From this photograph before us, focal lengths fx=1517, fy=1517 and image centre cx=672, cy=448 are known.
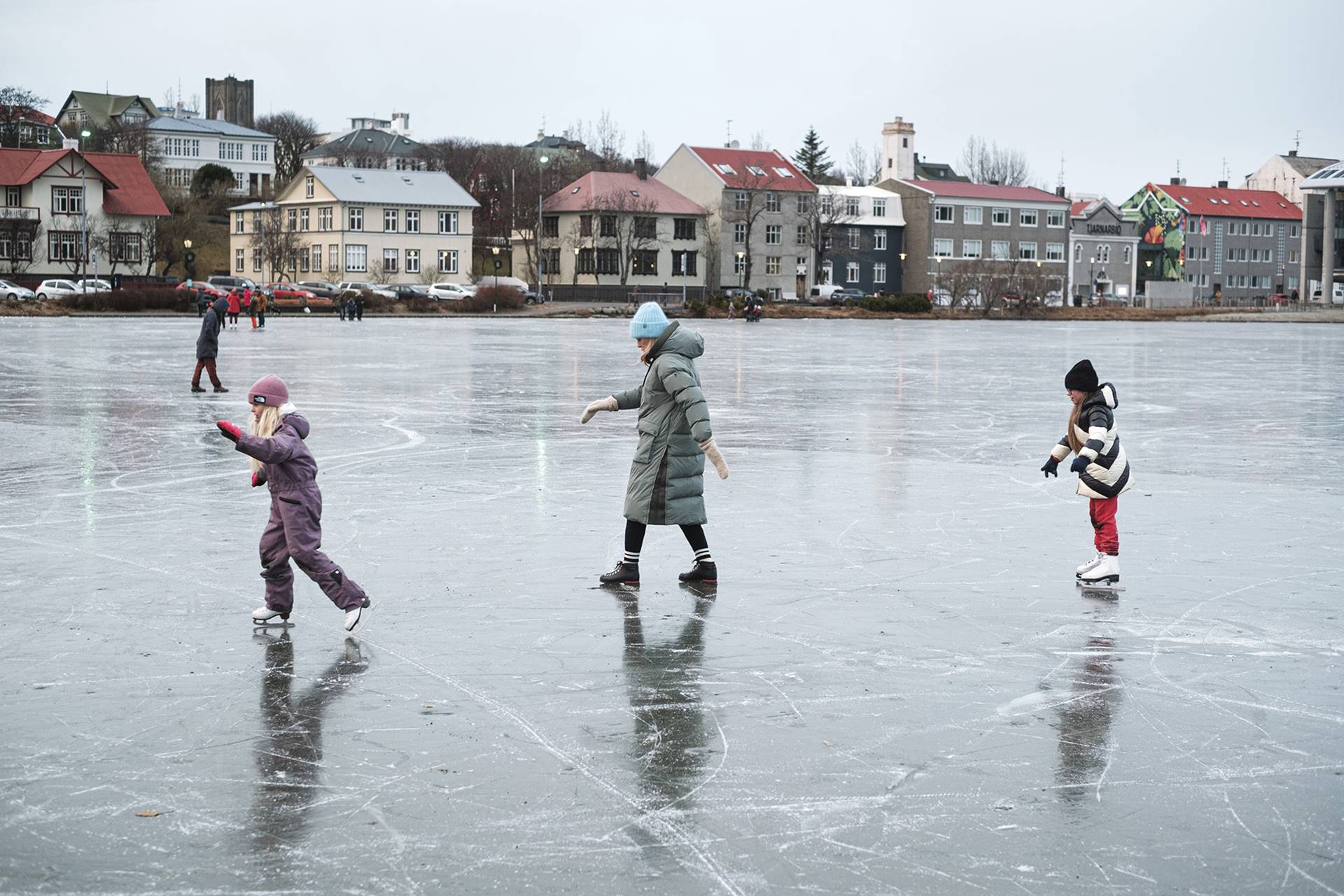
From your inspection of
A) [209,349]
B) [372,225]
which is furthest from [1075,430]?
[372,225]

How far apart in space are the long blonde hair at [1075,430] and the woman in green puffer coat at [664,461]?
6.60 ft

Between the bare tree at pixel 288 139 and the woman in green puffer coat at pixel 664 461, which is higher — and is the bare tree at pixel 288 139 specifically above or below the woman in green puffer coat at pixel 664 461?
above

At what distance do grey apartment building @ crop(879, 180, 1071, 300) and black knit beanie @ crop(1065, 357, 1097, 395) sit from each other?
9294 centimetres

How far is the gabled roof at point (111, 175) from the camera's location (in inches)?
3310

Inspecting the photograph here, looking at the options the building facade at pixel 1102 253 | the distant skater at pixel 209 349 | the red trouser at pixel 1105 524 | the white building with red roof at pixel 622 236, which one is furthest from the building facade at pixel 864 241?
the red trouser at pixel 1105 524

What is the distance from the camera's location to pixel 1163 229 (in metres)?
121

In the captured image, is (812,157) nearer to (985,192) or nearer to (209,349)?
(985,192)

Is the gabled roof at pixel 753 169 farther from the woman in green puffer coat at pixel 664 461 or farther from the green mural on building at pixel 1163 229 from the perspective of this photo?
the woman in green puffer coat at pixel 664 461

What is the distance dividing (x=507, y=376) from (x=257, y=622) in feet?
60.5

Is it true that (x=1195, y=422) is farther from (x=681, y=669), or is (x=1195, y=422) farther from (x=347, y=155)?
(x=347, y=155)

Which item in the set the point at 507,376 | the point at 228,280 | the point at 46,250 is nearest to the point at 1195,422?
the point at 507,376

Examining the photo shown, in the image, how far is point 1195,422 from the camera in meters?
17.5

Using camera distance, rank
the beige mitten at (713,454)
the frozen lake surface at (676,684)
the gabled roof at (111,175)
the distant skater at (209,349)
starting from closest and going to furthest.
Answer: the frozen lake surface at (676,684) < the beige mitten at (713,454) < the distant skater at (209,349) < the gabled roof at (111,175)

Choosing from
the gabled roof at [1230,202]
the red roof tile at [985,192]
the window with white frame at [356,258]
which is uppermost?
the gabled roof at [1230,202]
